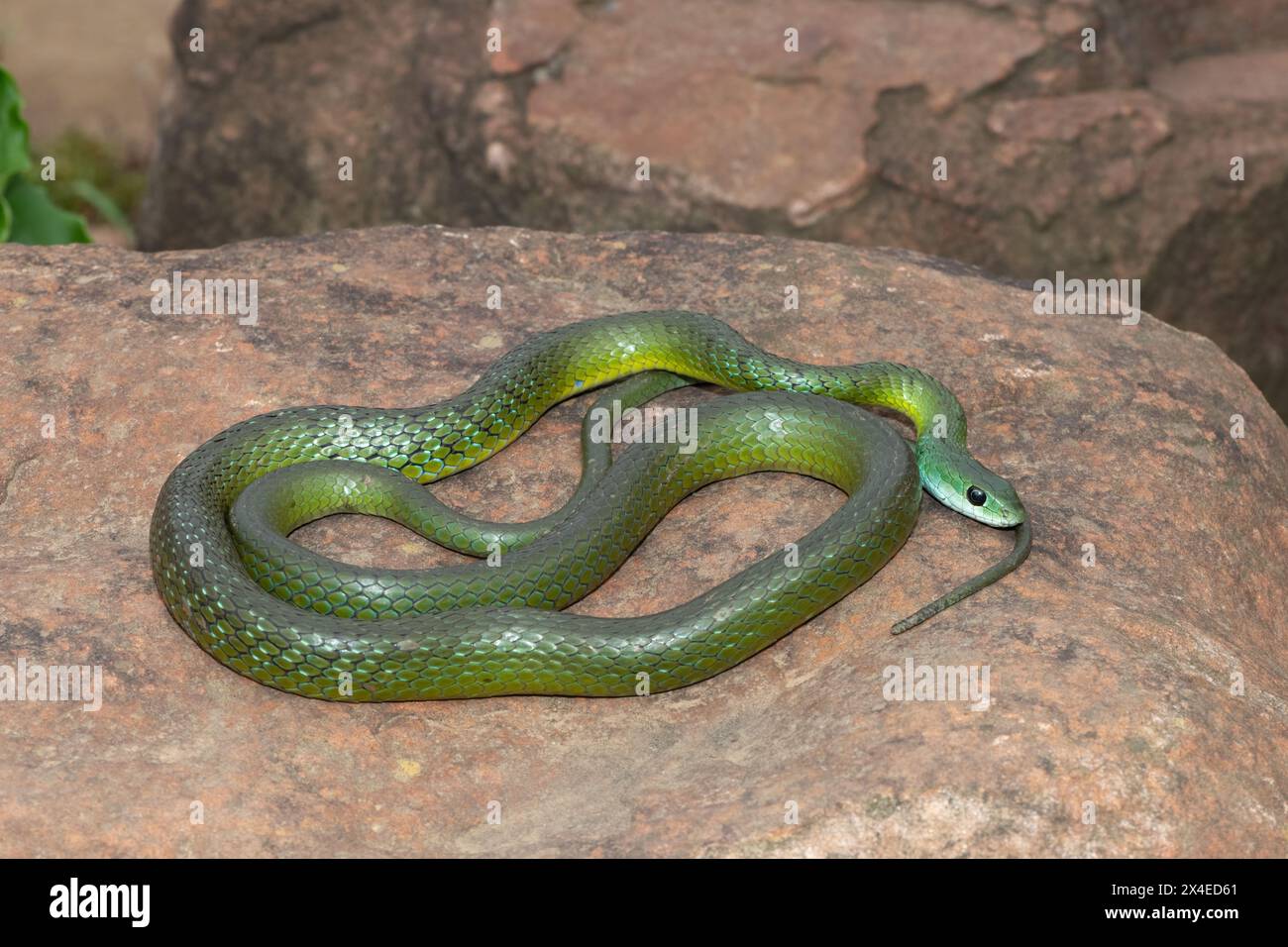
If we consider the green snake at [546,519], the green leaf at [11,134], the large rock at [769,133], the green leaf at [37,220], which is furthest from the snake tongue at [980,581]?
the green leaf at [37,220]

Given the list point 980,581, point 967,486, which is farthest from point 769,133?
point 980,581

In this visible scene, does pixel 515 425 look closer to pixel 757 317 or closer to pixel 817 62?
pixel 757 317

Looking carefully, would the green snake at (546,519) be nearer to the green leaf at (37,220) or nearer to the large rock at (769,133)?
the large rock at (769,133)

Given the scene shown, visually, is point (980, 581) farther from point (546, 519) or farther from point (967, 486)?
point (546, 519)

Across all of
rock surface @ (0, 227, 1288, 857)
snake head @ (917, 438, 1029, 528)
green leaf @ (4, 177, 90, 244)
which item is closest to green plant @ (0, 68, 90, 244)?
green leaf @ (4, 177, 90, 244)

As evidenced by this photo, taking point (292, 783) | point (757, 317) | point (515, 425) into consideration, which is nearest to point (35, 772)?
point (292, 783)

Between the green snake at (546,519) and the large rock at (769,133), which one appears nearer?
the green snake at (546,519)

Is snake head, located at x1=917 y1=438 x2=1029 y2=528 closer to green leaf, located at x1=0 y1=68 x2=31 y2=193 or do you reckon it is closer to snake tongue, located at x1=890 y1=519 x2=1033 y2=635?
snake tongue, located at x1=890 y1=519 x2=1033 y2=635
